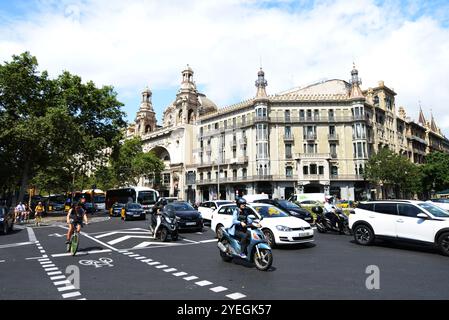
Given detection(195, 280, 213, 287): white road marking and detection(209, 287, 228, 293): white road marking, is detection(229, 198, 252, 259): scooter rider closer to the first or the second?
detection(195, 280, 213, 287): white road marking

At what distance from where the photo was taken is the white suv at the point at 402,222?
32.4ft

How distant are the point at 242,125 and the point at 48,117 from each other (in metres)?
32.3

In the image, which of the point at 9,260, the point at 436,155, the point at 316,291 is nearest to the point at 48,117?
the point at 9,260

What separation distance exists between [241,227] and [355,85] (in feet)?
166

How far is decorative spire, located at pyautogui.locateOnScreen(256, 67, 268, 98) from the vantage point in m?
52.6

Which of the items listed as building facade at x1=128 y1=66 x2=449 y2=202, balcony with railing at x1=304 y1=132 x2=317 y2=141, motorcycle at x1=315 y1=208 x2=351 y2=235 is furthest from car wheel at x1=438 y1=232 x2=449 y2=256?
balcony with railing at x1=304 y1=132 x2=317 y2=141

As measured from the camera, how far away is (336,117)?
170ft

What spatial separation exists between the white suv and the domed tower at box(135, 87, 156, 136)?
7112 cm

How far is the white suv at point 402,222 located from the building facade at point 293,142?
36.6 metres

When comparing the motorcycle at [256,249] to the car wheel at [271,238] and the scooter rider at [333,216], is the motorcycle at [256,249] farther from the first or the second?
the scooter rider at [333,216]

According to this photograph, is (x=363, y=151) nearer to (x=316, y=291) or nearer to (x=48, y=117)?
(x=48, y=117)

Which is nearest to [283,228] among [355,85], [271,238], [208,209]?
[271,238]

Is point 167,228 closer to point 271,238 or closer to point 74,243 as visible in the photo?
point 74,243

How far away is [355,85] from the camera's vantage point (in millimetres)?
52438
